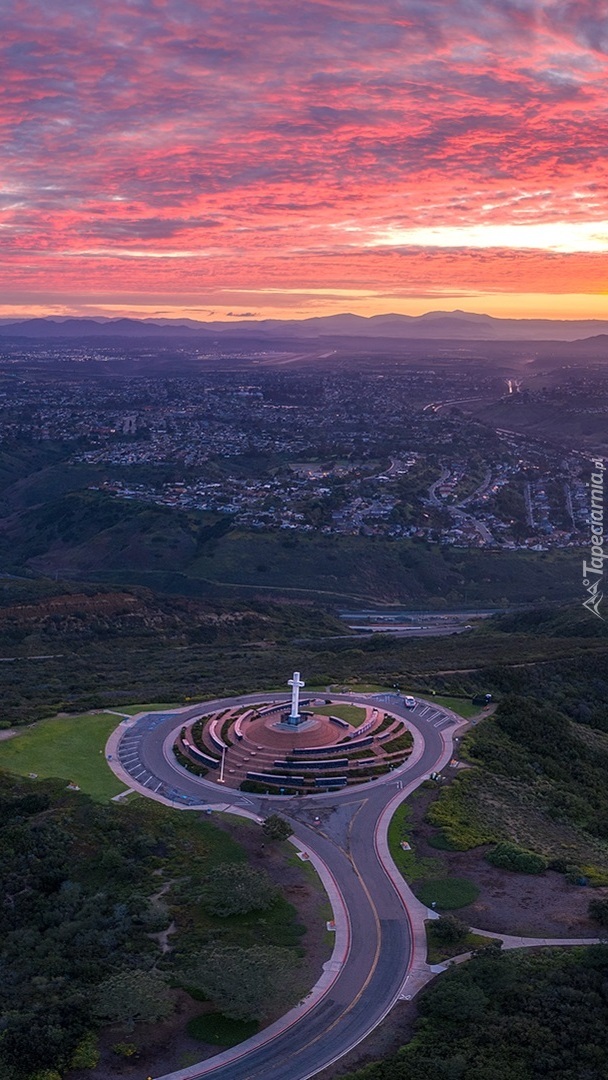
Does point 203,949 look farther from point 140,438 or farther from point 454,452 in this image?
point 140,438

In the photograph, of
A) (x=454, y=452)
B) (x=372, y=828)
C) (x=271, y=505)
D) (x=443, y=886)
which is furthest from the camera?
(x=454, y=452)

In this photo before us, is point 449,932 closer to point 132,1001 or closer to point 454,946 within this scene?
point 454,946

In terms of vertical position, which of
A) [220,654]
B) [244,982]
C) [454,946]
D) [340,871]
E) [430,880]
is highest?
[244,982]

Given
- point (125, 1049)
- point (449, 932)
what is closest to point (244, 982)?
point (125, 1049)

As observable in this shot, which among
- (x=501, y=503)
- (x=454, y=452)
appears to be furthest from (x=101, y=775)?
(x=454, y=452)

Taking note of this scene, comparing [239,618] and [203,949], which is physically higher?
[203,949]

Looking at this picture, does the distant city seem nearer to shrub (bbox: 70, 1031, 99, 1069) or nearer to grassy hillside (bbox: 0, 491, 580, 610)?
grassy hillside (bbox: 0, 491, 580, 610)

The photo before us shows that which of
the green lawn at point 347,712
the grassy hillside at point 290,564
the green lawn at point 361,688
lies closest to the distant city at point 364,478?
the grassy hillside at point 290,564
